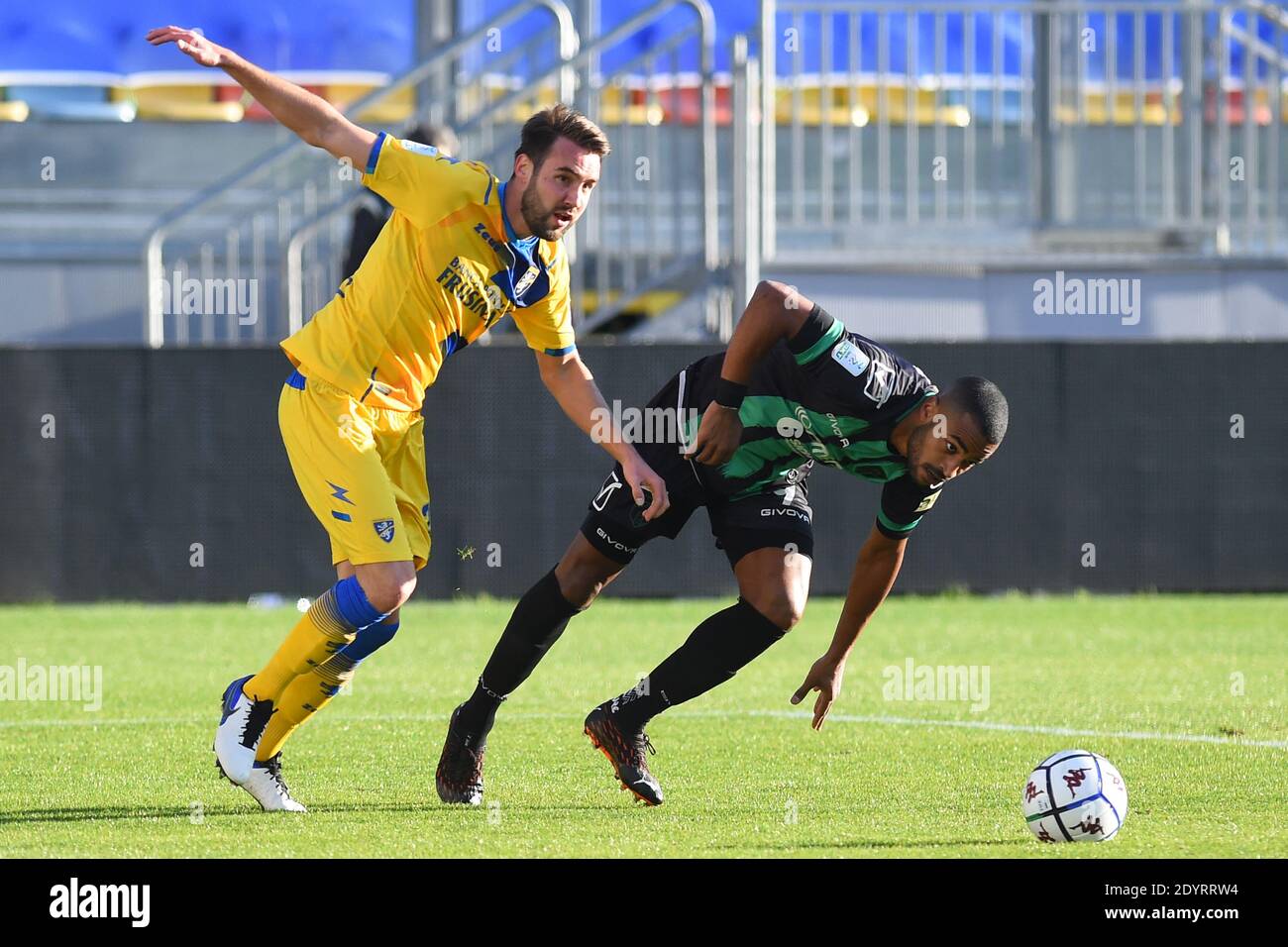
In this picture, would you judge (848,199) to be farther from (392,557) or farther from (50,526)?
(392,557)

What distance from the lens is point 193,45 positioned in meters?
5.37

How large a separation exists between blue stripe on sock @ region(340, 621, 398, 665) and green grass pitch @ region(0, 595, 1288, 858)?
18.4 inches

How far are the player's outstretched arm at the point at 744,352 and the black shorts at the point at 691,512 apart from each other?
0.32 metres

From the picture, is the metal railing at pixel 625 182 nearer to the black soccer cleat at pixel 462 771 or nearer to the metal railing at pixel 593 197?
the metal railing at pixel 593 197

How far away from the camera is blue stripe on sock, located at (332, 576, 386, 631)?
5.80 m

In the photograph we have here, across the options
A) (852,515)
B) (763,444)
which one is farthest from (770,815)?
(852,515)

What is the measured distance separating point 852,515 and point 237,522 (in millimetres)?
4009

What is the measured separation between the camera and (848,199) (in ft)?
48.0

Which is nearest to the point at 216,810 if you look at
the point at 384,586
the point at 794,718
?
the point at 384,586

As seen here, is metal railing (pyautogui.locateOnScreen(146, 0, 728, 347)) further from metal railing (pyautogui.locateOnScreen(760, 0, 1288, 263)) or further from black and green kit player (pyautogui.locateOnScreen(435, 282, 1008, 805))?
black and green kit player (pyautogui.locateOnScreen(435, 282, 1008, 805))

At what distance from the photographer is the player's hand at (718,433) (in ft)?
19.9

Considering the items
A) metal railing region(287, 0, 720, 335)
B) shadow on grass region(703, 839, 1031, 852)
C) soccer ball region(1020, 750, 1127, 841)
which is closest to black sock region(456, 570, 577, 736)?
shadow on grass region(703, 839, 1031, 852)

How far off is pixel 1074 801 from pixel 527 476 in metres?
7.67
